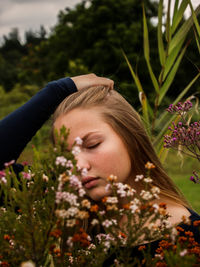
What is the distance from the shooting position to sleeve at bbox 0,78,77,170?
2.21m

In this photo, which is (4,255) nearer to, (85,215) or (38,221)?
(38,221)

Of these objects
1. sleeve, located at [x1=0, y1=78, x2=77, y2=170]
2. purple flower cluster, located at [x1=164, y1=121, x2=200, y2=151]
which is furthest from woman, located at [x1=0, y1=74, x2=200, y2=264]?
purple flower cluster, located at [x1=164, y1=121, x2=200, y2=151]

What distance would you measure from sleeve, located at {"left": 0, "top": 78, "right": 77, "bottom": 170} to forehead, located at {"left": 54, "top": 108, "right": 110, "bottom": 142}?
7.0 inches

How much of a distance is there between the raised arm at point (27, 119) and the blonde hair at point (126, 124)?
0.12 metres

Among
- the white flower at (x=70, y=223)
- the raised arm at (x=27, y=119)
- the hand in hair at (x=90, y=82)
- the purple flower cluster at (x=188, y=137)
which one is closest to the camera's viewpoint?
the white flower at (x=70, y=223)

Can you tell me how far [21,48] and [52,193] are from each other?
63593 millimetres

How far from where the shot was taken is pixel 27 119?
224cm

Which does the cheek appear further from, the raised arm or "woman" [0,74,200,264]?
the raised arm

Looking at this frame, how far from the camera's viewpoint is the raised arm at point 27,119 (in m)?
2.22

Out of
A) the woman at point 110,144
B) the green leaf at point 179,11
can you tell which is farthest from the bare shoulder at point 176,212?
the green leaf at point 179,11

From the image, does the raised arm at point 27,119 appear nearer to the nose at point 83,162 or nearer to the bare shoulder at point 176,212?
the nose at point 83,162

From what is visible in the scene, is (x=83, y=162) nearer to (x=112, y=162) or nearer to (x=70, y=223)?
(x=112, y=162)

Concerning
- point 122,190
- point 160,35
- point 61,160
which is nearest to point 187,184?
point 160,35

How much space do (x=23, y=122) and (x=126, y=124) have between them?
694 millimetres
